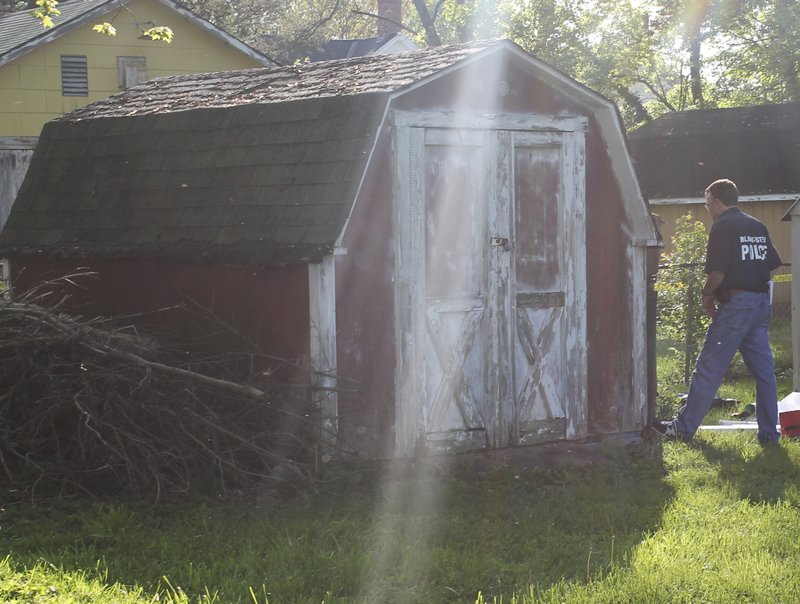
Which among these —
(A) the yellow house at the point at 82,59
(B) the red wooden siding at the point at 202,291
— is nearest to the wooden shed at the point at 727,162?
(A) the yellow house at the point at 82,59

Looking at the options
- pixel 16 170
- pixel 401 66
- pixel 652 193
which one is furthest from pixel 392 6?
pixel 401 66

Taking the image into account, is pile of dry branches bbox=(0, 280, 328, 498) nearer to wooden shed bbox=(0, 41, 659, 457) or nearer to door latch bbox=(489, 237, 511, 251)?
wooden shed bbox=(0, 41, 659, 457)

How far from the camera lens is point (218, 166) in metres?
9.30

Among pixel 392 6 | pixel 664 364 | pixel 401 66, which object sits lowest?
pixel 664 364

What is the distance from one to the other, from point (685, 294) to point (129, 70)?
34.8ft

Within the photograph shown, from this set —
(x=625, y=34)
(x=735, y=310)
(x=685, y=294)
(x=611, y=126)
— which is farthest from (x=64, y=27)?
(x=625, y=34)

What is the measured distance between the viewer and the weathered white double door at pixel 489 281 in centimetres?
896

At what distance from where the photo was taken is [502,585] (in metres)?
6.05

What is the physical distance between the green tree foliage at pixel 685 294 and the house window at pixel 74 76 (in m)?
9.97

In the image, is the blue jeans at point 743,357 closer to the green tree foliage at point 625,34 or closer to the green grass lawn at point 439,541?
the green grass lawn at point 439,541

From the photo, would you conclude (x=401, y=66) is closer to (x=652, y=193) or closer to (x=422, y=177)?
(x=422, y=177)

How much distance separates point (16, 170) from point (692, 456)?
1251cm

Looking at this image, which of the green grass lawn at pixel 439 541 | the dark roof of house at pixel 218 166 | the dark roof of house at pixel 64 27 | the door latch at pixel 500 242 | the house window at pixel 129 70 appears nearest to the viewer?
the green grass lawn at pixel 439 541

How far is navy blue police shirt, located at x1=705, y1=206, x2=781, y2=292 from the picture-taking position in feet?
32.6
